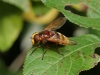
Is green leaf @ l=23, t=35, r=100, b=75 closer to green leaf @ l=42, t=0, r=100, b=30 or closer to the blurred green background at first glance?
green leaf @ l=42, t=0, r=100, b=30

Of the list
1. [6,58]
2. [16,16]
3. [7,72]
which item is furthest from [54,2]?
[6,58]

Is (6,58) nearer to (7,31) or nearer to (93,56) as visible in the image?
(7,31)

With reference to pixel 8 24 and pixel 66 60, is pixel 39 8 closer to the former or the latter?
pixel 8 24

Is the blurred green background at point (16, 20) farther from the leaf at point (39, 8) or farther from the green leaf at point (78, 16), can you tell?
the green leaf at point (78, 16)

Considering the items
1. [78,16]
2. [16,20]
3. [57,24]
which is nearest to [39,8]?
[16,20]

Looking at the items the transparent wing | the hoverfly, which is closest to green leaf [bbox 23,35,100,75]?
the hoverfly
